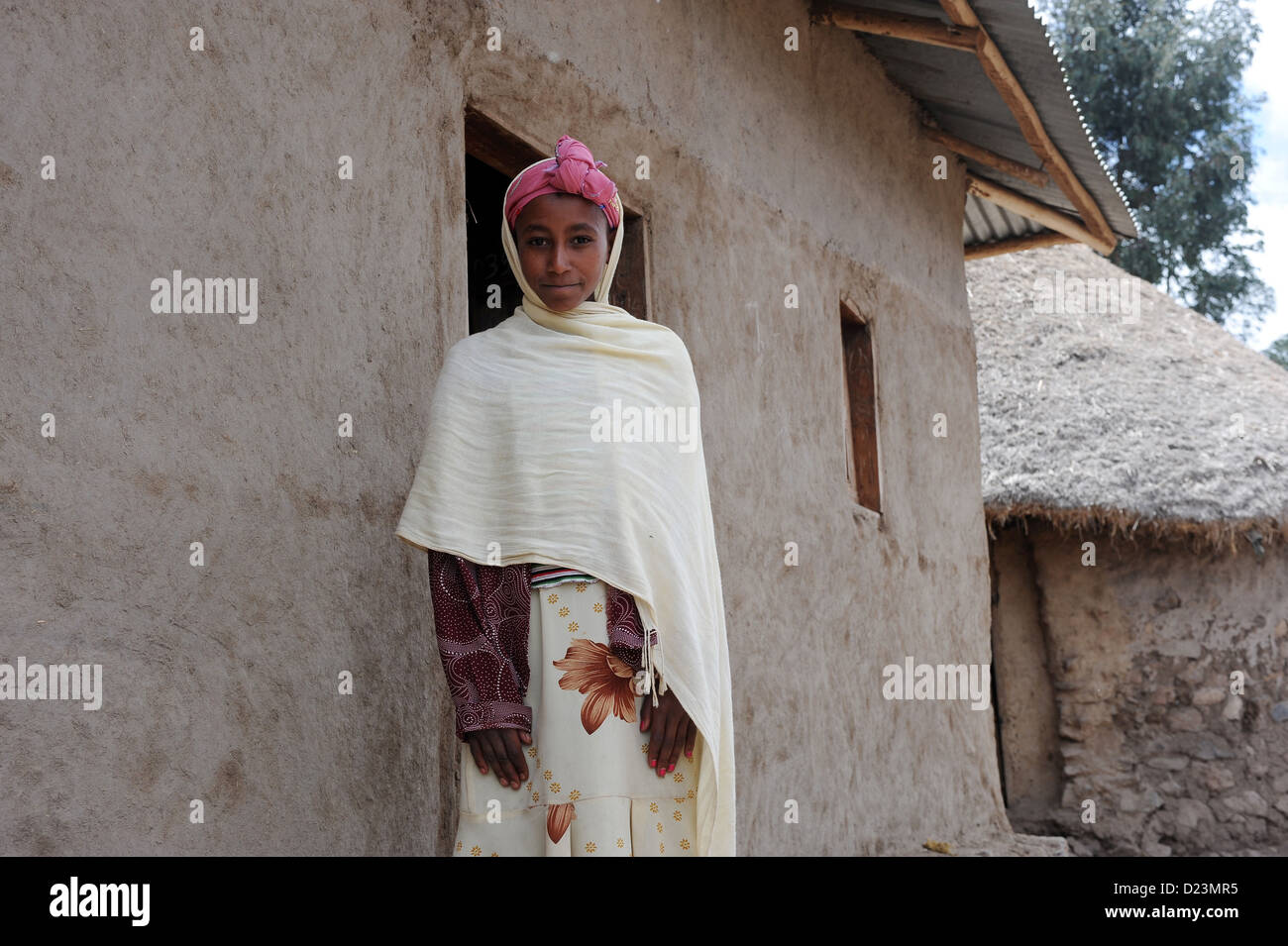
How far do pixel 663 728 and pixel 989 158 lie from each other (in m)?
6.03

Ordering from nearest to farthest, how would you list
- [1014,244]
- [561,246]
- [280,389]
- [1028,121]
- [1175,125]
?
[561,246] → [280,389] → [1028,121] → [1014,244] → [1175,125]

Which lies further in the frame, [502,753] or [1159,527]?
[1159,527]

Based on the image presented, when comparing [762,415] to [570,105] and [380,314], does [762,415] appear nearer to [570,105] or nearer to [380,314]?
[570,105]

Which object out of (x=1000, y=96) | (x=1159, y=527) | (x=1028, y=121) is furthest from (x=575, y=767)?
(x=1159, y=527)

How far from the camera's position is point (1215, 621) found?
Answer: 9984 mm

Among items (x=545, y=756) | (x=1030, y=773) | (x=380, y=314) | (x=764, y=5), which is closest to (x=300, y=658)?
(x=545, y=756)

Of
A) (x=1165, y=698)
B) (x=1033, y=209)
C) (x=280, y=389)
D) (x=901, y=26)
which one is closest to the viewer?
(x=280, y=389)

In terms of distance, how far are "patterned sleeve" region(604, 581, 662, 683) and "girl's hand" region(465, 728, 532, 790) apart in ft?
0.78

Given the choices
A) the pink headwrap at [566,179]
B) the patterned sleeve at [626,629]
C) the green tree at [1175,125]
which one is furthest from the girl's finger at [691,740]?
the green tree at [1175,125]

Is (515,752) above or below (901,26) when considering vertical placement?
below

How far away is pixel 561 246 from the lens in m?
2.76

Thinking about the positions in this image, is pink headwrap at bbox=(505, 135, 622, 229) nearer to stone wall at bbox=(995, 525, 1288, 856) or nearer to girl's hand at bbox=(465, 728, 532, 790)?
girl's hand at bbox=(465, 728, 532, 790)

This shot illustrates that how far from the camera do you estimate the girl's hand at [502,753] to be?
2.51 meters

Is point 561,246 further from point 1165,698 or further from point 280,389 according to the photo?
point 1165,698
